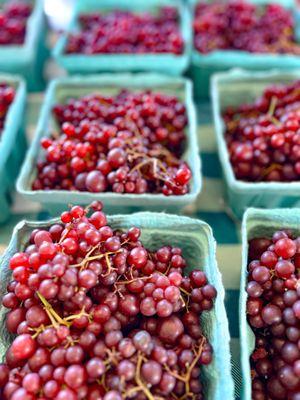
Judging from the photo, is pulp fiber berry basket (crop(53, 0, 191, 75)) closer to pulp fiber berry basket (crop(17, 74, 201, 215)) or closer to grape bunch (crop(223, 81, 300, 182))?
pulp fiber berry basket (crop(17, 74, 201, 215))

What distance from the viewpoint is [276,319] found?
0.68 metres

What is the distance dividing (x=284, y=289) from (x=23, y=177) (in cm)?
59

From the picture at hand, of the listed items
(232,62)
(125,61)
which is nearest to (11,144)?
(125,61)

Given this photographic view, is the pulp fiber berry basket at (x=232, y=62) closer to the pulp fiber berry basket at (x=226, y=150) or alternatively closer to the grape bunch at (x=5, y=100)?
the pulp fiber berry basket at (x=226, y=150)

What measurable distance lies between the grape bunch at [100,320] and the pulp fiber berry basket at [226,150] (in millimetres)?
279

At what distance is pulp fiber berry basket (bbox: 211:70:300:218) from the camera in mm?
915

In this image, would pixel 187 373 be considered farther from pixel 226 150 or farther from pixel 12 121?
pixel 12 121

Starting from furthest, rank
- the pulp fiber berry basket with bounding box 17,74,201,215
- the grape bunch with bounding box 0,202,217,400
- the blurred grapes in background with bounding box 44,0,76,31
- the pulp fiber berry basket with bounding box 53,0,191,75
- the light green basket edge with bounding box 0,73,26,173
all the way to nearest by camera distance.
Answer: the blurred grapes in background with bounding box 44,0,76,31
the pulp fiber berry basket with bounding box 53,0,191,75
the light green basket edge with bounding box 0,73,26,173
the pulp fiber berry basket with bounding box 17,74,201,215
the grape bunch with bounding box 0,202,217,400

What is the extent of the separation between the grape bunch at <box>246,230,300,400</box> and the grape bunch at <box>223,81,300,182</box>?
0.24 metres

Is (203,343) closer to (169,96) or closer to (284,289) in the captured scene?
(284,289)

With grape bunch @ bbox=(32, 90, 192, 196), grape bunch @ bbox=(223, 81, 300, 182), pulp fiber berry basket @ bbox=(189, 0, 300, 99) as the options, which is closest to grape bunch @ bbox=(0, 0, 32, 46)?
grape bunch @ bbox=(32, 90, 192, 196)

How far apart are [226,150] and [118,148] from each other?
0.27 m

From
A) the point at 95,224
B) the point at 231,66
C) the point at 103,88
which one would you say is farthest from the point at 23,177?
the point at 231,66

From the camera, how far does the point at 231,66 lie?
1.31 m
